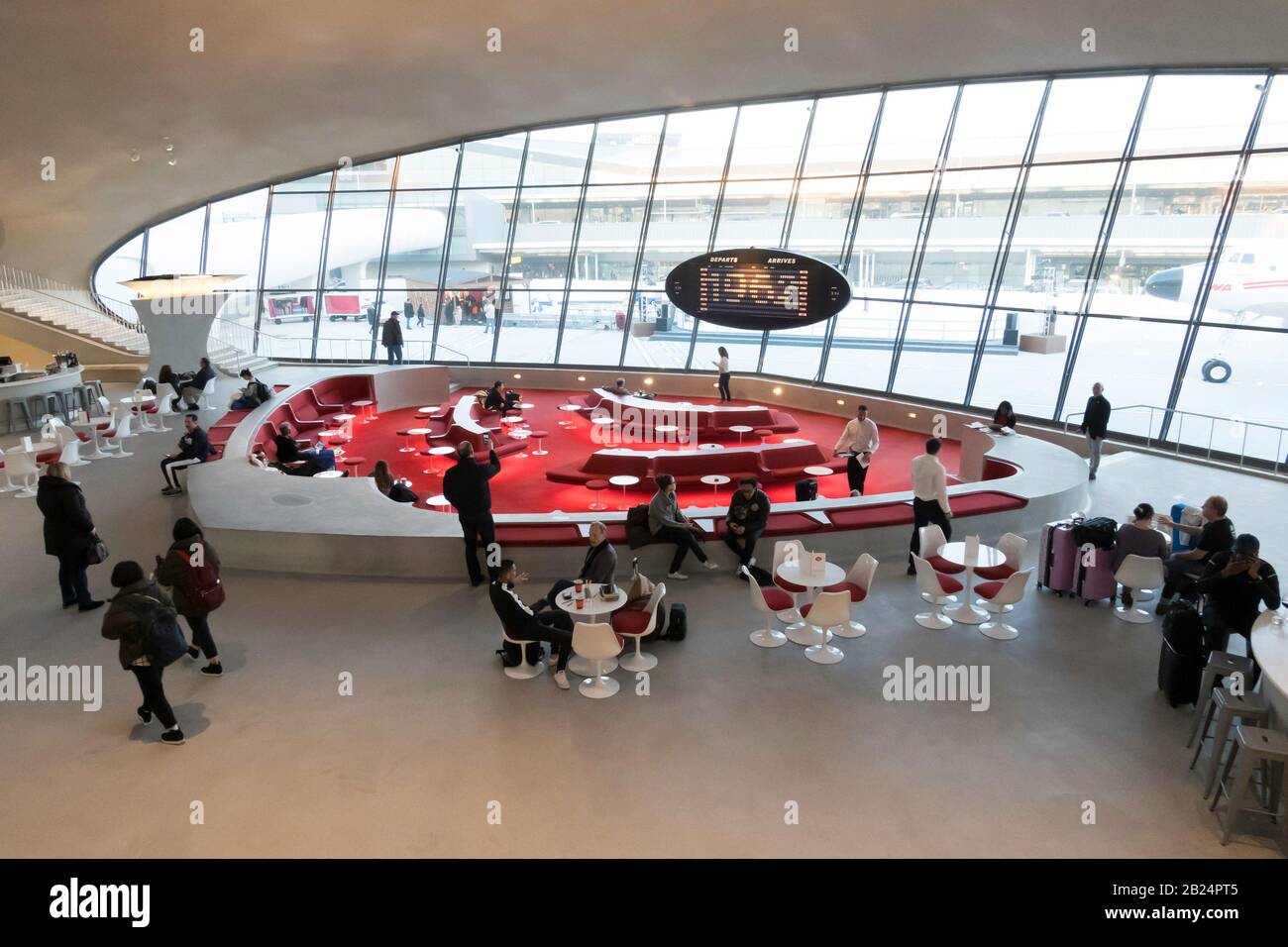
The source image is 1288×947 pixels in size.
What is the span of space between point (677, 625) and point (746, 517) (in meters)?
1.76

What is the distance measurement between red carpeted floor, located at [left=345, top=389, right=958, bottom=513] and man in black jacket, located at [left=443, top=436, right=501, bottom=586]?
3.61 metres

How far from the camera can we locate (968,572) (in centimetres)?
780

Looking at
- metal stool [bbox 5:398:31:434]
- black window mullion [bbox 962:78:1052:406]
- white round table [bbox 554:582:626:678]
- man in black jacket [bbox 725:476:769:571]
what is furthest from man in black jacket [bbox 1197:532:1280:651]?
metal stool [bbox 5:398:31:434]

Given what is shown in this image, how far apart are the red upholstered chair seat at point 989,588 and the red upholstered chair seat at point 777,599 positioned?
1.68 meters

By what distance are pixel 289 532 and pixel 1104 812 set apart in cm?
756

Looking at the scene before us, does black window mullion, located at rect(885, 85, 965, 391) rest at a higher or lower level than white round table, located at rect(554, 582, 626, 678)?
higher

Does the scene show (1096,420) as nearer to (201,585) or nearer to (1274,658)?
(1274,658)

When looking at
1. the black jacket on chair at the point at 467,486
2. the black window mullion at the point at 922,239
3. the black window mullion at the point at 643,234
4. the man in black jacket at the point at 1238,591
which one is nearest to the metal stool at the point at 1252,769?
the man in black jacket at the point at 1238,591

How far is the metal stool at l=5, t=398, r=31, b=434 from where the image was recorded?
15.2 m

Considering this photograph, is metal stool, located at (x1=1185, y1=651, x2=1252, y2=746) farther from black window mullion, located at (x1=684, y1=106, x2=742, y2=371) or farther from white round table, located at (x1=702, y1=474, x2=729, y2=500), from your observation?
black window mullion, located at (x1=684, y1=106, x2=742, y2=371)

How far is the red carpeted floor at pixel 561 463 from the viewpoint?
12.7m
